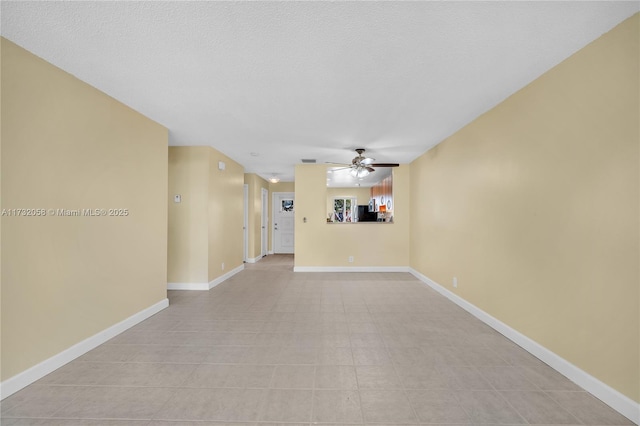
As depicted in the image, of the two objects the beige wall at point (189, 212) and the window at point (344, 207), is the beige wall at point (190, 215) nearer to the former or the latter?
the beige wall at point (189, 212)

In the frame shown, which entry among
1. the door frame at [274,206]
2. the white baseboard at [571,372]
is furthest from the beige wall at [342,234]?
the door frame at [274,206]

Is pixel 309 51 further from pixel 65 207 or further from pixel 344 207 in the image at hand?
pixel 344 207

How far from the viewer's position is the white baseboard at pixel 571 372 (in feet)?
5.18

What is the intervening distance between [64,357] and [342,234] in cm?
457

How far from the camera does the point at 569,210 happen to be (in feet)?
6.48

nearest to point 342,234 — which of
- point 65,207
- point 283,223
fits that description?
point 283,223

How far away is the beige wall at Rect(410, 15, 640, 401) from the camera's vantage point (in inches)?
63.5

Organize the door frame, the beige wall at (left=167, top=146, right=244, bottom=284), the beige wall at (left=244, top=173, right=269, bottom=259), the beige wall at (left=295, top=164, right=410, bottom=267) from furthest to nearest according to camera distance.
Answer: the door frame → the beige wall at (left=244, top=173, right=269, bottom=259) → the beige wall at (left=295, top=164, right=410, bottom=267) → the beige wall at (left=167, top=146, right=244, bottom=284)

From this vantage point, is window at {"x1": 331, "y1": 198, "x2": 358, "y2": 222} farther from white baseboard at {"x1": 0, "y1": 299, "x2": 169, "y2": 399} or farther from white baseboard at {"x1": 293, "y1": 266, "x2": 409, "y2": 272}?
white baseboard at {"x1": 0, "y1": 299, "x2": 169, "y2": 399}

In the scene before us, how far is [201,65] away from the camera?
Result: 6.89 ft

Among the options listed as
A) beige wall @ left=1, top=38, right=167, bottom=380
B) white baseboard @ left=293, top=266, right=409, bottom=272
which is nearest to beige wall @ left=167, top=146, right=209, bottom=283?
beige wall @ left=1, top=38, right=167, bottom=380

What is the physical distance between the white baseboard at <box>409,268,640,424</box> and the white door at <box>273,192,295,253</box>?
648 centimetres

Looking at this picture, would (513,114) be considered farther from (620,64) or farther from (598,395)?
(598,395)

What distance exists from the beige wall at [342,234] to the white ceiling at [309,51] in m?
2.66
